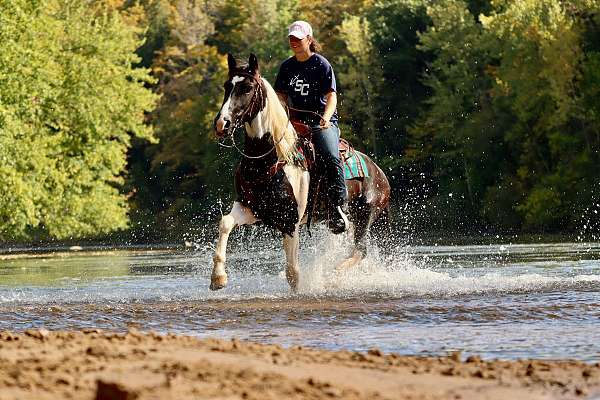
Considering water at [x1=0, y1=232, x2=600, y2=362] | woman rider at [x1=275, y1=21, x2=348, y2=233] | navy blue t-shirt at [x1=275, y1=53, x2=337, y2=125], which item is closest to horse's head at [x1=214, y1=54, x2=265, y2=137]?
woman rider at [x1=275, y1=21, x2=348, y2=233]

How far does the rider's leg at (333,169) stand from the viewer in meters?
16.4

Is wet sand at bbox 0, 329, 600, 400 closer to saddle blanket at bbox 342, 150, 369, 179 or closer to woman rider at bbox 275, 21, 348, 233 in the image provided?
woman rider at bbox 275, 21, 348, 233

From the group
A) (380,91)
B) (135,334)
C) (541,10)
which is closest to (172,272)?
(135,334)

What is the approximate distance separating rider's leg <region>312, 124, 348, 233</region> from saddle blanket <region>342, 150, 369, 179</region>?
1.75ft

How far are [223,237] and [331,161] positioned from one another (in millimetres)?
1647

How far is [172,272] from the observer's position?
25.4 metres

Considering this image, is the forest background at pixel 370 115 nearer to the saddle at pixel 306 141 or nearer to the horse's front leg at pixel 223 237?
the saddle at pixel 306 141

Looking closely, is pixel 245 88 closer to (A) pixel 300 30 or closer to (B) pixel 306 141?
(A) pixel 300 30

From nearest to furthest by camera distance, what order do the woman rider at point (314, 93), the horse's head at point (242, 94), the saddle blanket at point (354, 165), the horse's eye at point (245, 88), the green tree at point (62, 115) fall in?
the horse's head at point (242, 94) → the horse's eye at point (245, 88) → the woman rider at point (314, 93) → the saddle blanket at point (354, 165) → the green tree at point (62, 115)

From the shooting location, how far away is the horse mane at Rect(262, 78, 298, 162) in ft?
50.7

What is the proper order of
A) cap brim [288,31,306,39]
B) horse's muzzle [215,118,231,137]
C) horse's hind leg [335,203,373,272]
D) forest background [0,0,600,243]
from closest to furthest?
horse's muzzle [215,118,231,137] → cap brim [288,31,306,39] → horse's hind leg [335,203,373,272] → forest background [0,0,600,243]

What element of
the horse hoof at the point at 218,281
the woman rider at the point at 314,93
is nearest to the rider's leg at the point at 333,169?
the woman rider at the point at 314,93

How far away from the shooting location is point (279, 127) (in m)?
15.7

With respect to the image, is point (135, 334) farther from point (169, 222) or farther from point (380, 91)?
point (169, 222)
